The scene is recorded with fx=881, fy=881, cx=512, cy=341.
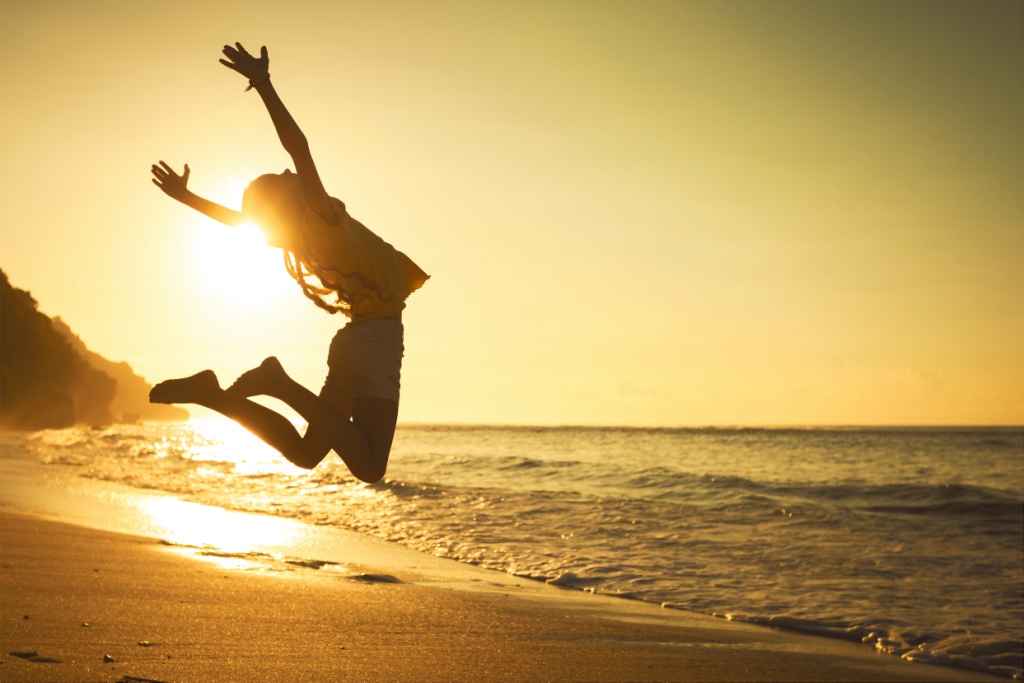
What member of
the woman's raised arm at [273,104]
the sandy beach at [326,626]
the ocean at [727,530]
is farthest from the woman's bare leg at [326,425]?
the ocean at [727,530]

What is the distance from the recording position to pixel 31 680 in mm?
4473

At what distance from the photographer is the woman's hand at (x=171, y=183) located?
5.07 m

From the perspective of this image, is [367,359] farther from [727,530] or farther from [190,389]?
[727,530]

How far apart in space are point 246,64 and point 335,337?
156 cm

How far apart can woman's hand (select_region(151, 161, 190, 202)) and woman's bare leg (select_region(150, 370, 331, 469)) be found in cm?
122

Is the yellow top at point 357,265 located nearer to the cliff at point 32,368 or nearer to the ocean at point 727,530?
the ocean at point 727,530

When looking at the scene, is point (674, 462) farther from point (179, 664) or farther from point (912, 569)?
point (179, 664)

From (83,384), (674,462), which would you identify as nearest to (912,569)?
(674,462)

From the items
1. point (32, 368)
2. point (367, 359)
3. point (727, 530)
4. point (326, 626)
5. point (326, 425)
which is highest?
point (367, 359)

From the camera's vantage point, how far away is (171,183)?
5.07 m

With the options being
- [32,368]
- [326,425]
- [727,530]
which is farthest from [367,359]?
[32,368]

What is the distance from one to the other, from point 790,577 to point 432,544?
5.01m

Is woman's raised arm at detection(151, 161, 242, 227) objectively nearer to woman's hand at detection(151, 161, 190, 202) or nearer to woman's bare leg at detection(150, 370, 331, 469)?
woman's hand at detection(151, 161, 190, 202)

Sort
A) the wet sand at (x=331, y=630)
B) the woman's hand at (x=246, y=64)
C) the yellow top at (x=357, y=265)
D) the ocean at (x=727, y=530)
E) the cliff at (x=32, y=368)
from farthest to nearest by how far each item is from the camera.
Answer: the cliff at (x=32, y=368)
the ocean at (x=727, y=530)
the wet sand at (x=331, y=630)
the yellow top at (x=357, y=265)
the woman's hand at (x=246, y=64)
